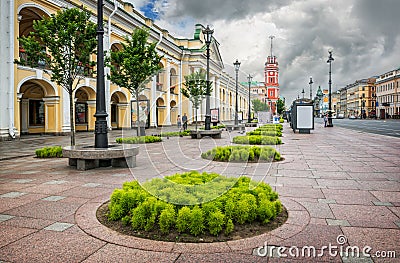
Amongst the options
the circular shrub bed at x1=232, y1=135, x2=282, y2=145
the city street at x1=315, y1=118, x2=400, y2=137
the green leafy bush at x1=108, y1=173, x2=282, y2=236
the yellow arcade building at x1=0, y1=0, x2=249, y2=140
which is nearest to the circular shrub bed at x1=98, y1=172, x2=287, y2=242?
the green leafy bush at x1=108, y1=173, x2=282, y2=236

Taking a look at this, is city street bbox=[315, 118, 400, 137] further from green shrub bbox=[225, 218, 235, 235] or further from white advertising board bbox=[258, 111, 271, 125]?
green shrub bbox=[225, 218, 235, 235]

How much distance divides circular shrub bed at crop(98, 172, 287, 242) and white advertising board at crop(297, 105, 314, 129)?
2412cm

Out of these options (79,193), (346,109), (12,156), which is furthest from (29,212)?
(346,109)

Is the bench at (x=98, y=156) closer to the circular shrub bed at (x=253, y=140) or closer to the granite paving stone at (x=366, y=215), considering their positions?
the circular shrub bed at (x=253, y=140)

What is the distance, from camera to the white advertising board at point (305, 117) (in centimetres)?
2720

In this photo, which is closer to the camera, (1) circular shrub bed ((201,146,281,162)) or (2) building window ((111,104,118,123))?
(1) circular shrub bed ((201,146,281,162))

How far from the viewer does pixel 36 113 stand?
27.3 metres

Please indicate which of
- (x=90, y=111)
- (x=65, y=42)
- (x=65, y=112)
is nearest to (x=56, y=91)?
(x=65, y=112)

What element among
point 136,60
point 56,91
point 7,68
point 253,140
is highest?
point 136,60

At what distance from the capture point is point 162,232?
3.71 metres

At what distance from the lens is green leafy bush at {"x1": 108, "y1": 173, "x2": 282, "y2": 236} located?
12.0ft

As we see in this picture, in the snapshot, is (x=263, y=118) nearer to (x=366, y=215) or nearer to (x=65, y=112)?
(x=65, y=112)

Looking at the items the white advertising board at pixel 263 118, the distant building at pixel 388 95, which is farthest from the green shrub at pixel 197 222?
the distant building at pixel 388 95

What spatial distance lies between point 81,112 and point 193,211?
30.7 metres
